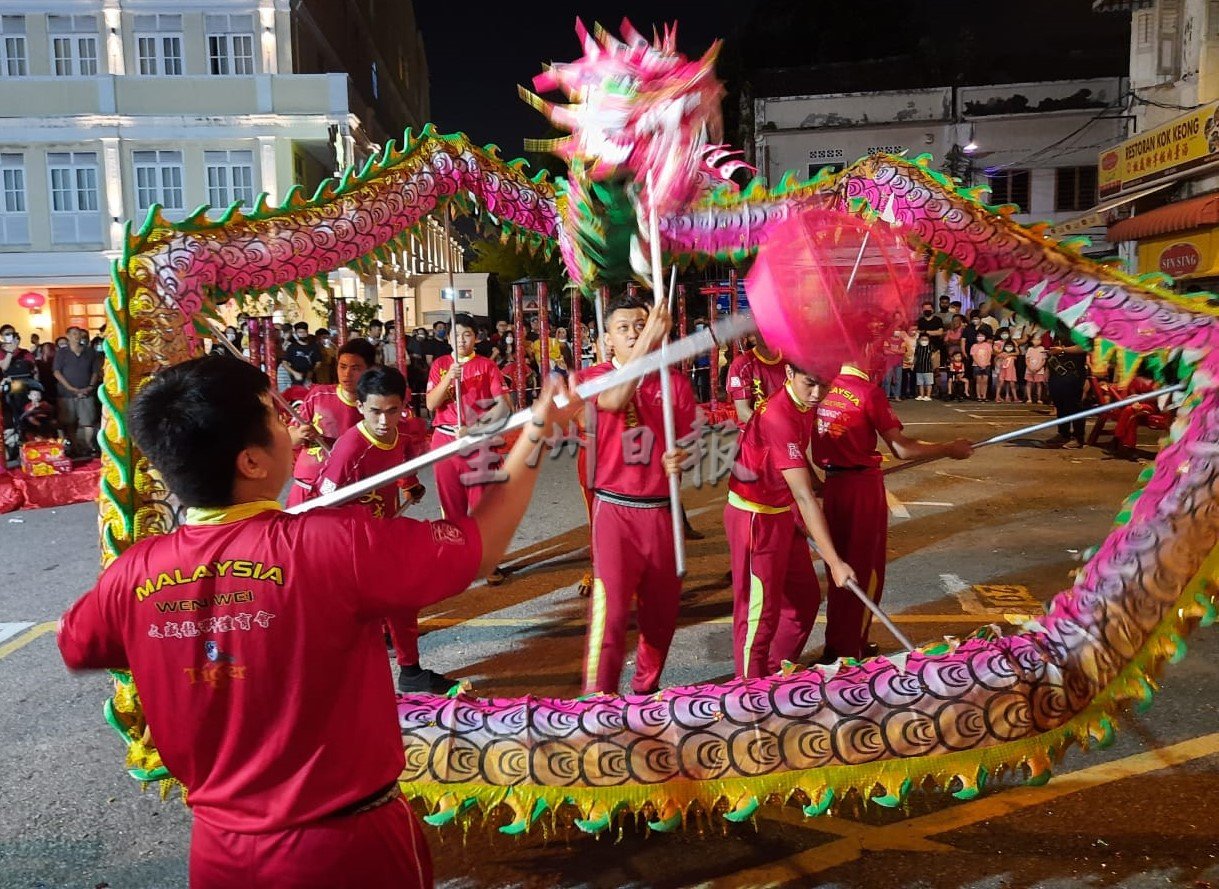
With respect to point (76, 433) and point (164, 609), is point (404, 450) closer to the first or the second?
point (164, 609)

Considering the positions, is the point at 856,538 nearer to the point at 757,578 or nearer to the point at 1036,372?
the point at 757,578

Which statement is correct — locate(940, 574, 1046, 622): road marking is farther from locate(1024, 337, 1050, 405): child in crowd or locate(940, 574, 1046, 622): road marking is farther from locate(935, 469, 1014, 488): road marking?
locate(1024, 337, 1050, 405): child in crowd

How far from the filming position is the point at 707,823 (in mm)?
3119

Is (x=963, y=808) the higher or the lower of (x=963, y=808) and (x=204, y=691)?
the lower

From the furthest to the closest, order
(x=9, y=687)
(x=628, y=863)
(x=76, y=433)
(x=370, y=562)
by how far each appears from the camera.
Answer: (x=76, y=433), (x=9, y=687), (x=628, y=863), (x=370, y=562)

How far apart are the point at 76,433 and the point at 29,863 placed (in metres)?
9.99

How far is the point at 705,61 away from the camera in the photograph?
310cm

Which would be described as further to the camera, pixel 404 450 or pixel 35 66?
pixel 35 66

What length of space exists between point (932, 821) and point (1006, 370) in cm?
1463

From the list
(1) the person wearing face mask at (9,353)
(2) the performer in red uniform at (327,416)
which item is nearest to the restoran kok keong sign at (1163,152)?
(2) the performer in red uniform at (327,416)

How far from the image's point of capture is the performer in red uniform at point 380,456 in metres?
4.24

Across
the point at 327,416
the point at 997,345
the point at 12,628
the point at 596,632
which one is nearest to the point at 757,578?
the point at 596,632

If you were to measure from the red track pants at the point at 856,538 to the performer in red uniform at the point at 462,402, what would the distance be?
2.33 m

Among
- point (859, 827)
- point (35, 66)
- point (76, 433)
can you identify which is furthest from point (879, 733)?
point (35, 66)
